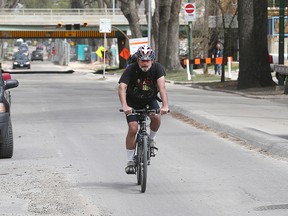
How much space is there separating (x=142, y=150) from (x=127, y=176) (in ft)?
4.74

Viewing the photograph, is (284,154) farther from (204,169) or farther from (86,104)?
(86,104)

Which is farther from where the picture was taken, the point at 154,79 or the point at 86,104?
the point at 86,104

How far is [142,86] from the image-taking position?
33.5ft

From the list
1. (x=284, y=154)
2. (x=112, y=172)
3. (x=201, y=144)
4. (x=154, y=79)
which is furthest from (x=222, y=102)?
(x=154, y=79)

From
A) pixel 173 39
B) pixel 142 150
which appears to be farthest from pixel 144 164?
pixel 173 39

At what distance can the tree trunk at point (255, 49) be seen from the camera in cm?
3111

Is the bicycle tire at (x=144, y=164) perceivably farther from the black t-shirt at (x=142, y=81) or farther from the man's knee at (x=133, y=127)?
the black t-shirt at (x=142, y=81)

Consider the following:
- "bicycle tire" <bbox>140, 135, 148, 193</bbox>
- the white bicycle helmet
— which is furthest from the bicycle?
the white bicycle helmet

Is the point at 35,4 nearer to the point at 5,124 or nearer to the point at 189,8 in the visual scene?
the point at 189,8

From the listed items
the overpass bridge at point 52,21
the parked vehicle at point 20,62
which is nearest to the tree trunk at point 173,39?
the overpass bridge at point 52,21

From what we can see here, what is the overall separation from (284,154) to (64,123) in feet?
25.8

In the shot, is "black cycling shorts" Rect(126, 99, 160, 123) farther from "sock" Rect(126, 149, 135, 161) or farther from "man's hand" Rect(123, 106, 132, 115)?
"sock" Rect(126, 149, 135, 161)

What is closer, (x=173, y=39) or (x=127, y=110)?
(x=127, y=110)

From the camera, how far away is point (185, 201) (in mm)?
9438
